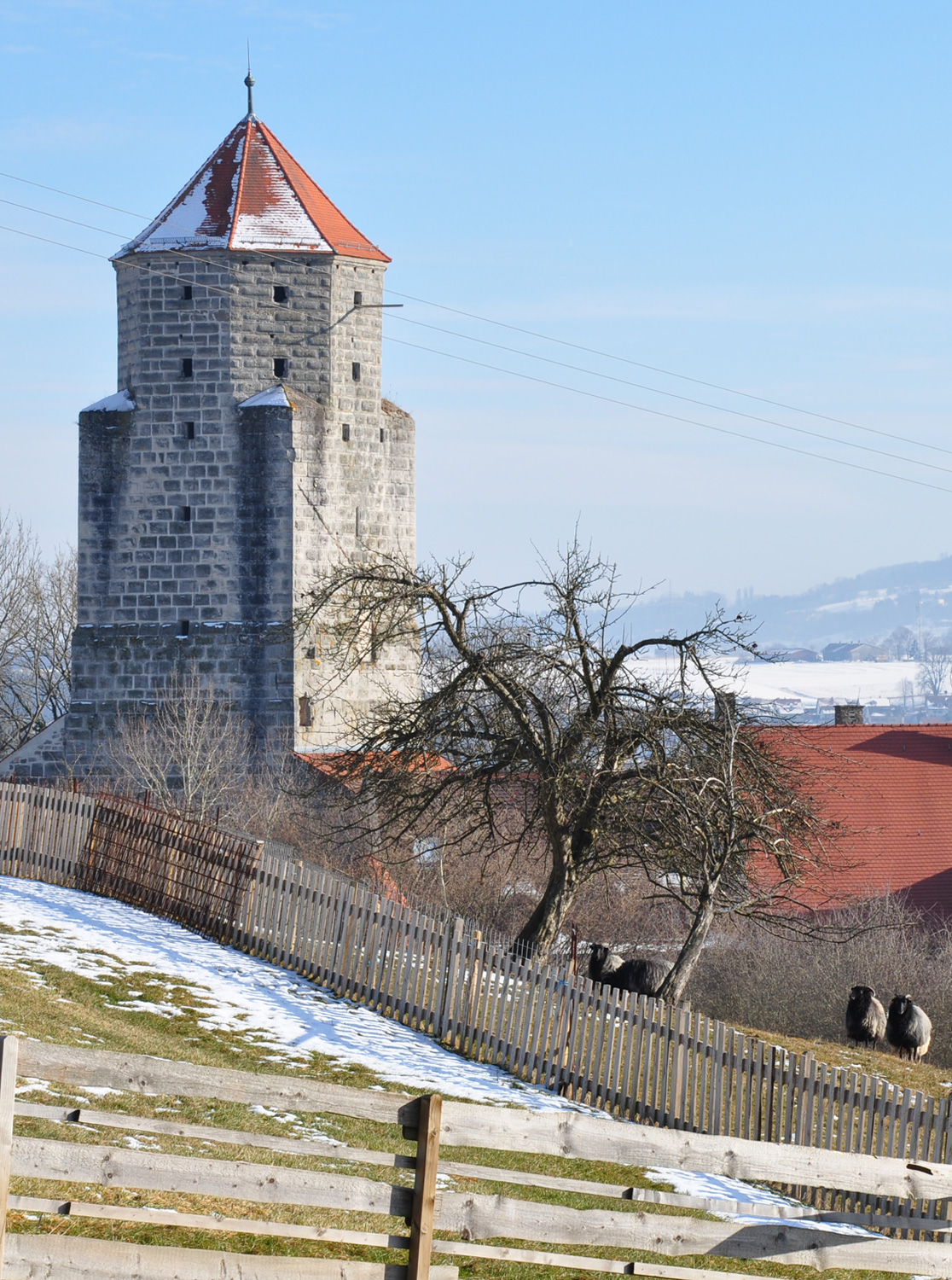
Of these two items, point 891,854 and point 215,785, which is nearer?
→ point 891,854

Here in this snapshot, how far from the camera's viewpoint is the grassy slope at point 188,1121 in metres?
8.98

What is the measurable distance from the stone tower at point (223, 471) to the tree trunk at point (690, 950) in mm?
27441

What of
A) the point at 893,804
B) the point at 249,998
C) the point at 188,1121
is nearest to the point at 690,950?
the point at 249,998

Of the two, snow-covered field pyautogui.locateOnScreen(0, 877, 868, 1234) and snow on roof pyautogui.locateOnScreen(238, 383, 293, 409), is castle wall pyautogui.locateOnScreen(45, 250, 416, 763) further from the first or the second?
snow-covered field pyautogui.locateOnScreen(0, 877, 868, 1234)

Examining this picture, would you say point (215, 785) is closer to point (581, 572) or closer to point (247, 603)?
point (247, 603)

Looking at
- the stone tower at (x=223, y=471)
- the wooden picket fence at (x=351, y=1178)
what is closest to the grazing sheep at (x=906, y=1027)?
the wooden picket fence at (x=351, y=1178)

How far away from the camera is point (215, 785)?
153 ft

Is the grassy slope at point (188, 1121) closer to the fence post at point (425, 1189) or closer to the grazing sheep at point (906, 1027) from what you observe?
the fence post at point (425, 1189)

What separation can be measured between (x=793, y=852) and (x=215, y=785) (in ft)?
92.5

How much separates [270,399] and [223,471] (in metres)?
2.54

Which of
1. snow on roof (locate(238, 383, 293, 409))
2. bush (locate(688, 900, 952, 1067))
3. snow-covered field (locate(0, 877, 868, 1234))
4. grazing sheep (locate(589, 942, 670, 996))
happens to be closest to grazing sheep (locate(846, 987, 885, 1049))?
grazing sheep (locate(589, 942, 670, 996))

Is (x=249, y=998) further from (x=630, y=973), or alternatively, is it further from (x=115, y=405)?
(x=115, y=405)

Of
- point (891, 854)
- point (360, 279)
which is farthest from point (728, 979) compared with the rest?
point (360, 279)

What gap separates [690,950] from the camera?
816 inches
